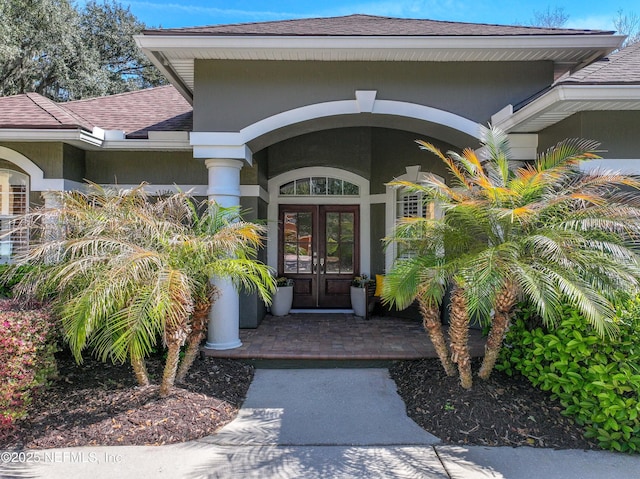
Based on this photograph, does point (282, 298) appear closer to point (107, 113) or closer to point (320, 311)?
point (320, 311)

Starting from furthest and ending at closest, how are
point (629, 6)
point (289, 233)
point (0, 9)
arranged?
point (629, 6), point (0, 9), point (289, 233)

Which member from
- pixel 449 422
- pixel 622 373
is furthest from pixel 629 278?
pixel 449 422

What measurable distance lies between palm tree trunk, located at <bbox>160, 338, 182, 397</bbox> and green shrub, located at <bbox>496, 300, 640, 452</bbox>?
3.64 meters

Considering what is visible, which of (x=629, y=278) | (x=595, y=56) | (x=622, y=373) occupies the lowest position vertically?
(x=622, y=373)

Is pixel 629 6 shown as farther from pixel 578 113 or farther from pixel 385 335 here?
pixel 385 335

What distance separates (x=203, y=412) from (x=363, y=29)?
5.51 metres

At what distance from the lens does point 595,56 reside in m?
5.67

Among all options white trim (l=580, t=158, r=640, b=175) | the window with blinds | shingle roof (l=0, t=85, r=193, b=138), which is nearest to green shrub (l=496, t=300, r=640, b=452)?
white trim (l=580, t=158, r=640, b=175)

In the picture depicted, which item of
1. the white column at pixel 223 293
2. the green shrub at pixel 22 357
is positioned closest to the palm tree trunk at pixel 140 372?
the green shrub at pixel 22 357

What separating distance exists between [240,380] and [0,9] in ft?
49.0

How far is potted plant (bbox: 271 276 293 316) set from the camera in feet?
27.4

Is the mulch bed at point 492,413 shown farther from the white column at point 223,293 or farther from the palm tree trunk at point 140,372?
the palm tree trunk at point 140,372

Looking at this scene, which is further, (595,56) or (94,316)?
(595,56)

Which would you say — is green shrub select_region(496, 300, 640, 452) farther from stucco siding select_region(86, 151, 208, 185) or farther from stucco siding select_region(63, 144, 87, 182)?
stucco siding select_region(63, 144, 87, 182)
